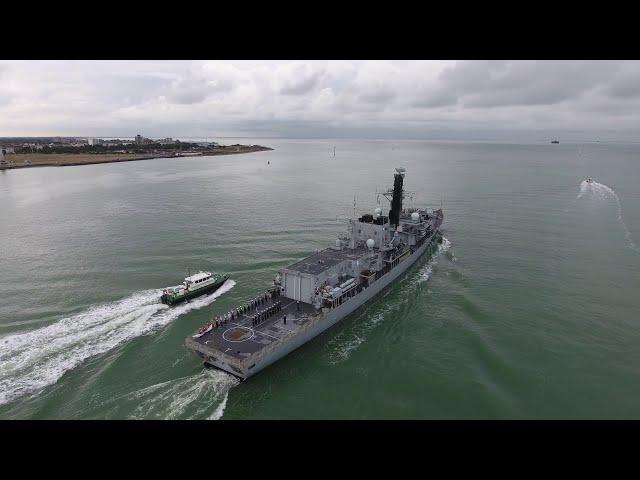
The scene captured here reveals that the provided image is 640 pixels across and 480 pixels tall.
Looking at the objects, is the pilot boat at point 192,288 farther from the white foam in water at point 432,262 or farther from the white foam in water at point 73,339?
the white foam in water at point 432,262

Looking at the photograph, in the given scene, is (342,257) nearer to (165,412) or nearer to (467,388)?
(467,388)

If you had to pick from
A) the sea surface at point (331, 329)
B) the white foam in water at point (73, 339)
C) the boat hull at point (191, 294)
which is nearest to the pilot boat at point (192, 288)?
the boat hull at point (191, 294)

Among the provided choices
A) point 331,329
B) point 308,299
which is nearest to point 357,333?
point 331,329

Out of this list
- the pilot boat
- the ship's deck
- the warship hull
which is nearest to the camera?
the warship hull

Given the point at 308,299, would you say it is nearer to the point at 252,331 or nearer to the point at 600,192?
the point at 252,331

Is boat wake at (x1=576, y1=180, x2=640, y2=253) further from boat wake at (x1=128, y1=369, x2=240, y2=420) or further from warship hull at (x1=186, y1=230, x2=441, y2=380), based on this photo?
boat wake at (x1=128, y1=369, x2=240, y2=420)

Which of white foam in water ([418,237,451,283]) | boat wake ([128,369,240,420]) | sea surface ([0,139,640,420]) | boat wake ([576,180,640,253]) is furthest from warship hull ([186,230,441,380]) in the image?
boat wake ([576,180,640,253])

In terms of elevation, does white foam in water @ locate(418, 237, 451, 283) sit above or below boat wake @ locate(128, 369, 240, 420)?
above
